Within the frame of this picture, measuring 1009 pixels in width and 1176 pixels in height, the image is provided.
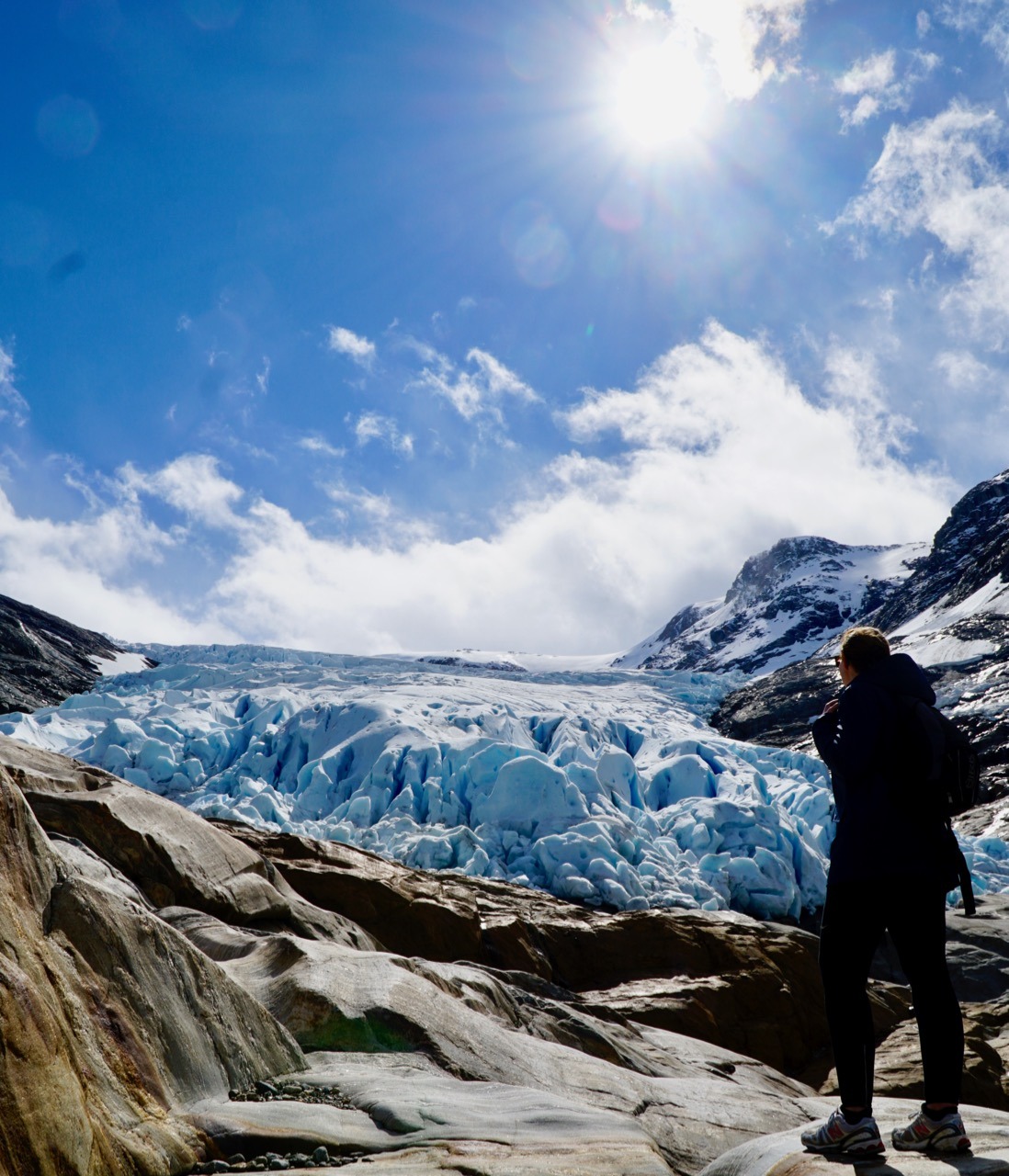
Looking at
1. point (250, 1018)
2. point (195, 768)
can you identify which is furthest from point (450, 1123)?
point (195, 768)

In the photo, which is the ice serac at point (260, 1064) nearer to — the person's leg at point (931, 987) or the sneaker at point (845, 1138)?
the sneaker at point (845, 1138)

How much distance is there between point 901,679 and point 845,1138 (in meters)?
1.69

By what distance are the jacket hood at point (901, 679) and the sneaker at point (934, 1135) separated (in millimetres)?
1483

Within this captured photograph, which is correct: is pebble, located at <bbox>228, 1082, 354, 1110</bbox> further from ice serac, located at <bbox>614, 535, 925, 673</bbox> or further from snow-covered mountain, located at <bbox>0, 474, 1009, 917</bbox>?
ice serac, located at <bbox>614, 535, 925, 673</bbox>

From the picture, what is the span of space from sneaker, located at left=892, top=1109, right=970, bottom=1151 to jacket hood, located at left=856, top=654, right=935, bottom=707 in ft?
4.87

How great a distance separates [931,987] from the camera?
3076mm

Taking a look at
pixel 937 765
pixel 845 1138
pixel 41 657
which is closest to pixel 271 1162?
pixel 845 1138

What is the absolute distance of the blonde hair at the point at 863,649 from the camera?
366cm

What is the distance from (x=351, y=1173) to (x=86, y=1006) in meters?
1.34

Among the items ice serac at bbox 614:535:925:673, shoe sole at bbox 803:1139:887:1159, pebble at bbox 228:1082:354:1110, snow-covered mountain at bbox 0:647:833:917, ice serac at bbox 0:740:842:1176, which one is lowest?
pebble at bbox 228:1082:354:1110

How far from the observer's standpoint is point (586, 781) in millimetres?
23672

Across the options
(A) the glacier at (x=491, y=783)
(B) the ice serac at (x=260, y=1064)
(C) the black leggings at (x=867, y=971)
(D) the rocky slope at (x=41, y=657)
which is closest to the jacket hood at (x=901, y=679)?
(C) the black leggings at (x=867, y=971)

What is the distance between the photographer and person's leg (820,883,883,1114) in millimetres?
3199

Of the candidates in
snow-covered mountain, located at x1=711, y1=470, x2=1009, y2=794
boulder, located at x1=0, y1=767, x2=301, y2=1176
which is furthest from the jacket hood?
snow-covered mountain, located at x1=711, y1=470, x2=1009, y2=794
